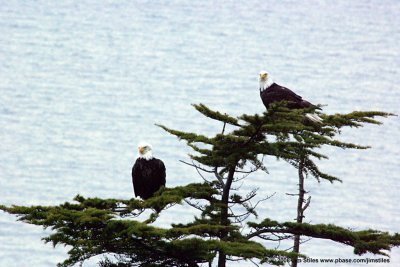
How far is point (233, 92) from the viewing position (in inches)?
3098

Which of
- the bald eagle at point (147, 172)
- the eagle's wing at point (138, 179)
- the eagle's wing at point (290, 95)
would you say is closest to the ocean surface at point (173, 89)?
the eagle's wing at point (290, 95)

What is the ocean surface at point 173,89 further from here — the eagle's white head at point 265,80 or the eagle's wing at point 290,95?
the eagle's wing at point 290,95

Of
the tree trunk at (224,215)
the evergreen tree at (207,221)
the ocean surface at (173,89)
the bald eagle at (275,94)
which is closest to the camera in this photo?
the evergreen tree at (207,221)

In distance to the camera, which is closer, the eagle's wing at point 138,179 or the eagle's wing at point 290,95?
the eagle's wing at point 138,179

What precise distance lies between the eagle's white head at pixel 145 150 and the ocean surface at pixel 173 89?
17.6 meters

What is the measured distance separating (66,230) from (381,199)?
34948 millimetres

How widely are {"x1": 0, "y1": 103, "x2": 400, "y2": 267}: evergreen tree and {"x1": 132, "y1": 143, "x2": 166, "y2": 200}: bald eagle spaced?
2.70 m

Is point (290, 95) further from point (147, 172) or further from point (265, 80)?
point (147, 172)

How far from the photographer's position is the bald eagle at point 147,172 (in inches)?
606

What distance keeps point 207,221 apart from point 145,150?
3728 mm

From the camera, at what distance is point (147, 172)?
50.5 feet

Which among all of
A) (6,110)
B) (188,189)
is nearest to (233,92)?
(6,110)

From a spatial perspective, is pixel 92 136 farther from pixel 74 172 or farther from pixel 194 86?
pixel 194 86

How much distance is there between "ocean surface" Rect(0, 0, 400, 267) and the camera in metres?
43.3
